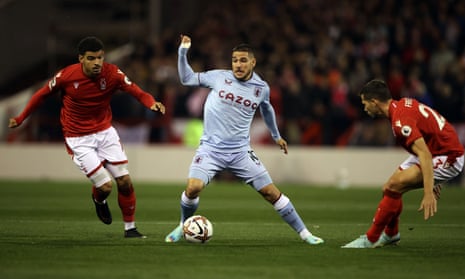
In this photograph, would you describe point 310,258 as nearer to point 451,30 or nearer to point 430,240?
point 430,240

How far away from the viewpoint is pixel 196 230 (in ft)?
33.8

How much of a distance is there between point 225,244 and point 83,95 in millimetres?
2528

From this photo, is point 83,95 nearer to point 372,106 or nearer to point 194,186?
point 194,186

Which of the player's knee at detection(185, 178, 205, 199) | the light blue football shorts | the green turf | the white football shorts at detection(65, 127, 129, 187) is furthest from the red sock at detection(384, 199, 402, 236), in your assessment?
the white football shorts at detection(65, 127, 129, 187)

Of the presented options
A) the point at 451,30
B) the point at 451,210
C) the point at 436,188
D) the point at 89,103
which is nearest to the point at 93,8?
the point at 451,30

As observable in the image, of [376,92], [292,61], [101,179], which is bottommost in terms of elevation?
[292,61]

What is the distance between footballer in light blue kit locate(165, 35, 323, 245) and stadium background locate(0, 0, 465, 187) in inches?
456

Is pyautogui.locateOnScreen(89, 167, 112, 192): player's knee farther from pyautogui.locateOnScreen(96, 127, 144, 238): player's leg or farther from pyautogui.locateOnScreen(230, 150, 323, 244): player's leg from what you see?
pyautogui.locateOnScreen(230, 150, 323, 244): player's leg

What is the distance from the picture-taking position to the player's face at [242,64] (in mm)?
10336

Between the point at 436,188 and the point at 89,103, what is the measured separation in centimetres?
424

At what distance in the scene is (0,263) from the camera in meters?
8.55

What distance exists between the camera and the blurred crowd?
22.2 m

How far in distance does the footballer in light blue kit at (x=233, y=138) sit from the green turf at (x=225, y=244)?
45 centimetres

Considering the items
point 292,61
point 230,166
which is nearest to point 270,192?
point 230,166
